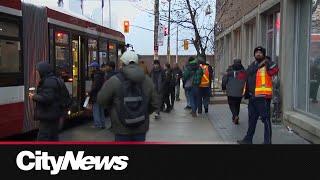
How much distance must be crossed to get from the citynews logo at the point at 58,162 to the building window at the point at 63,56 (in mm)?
8723

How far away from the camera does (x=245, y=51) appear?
936 inches

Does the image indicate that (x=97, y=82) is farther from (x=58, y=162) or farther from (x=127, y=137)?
(x=58, y=162)

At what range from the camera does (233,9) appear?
27.5m

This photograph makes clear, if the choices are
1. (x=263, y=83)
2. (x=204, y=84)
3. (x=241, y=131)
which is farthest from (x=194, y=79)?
(x=263, y=83)

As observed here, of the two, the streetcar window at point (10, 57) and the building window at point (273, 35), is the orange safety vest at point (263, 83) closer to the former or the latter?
the streetcar window at point (10, 57)

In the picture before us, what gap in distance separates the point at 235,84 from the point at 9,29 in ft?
19.7

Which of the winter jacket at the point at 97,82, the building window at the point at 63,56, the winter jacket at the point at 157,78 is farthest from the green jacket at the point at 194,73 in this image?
the building window at the point at 63,56

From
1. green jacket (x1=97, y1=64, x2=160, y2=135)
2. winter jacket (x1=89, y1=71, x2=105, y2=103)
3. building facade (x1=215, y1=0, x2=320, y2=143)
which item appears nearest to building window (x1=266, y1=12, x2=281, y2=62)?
building facade (x1=215, y1=0, x2=320, y2=143)

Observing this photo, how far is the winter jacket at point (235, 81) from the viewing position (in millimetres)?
14414

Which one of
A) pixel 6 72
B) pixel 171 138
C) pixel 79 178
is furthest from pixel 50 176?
pixel 171 138

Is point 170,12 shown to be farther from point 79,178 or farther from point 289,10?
point 79,178

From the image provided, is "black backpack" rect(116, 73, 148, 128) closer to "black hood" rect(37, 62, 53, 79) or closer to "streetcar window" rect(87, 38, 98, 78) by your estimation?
"black hood" rect(37, 62, 53, 79)

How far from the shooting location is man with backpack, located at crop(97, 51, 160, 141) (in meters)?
6.52

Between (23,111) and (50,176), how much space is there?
6.75 metres
